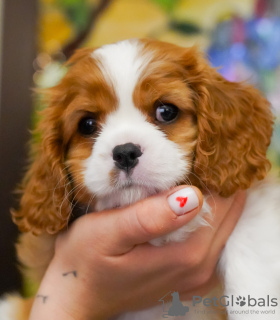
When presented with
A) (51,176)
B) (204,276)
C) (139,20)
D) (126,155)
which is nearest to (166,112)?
(126,155)

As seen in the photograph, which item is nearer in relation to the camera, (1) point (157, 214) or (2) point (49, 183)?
(1) point (157, 214)

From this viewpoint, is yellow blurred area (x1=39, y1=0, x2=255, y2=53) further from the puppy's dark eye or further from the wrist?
the wrist

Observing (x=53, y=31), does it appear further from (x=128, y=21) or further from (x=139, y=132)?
(x=139, y=132)

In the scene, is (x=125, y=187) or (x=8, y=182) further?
(x=8, y=182)

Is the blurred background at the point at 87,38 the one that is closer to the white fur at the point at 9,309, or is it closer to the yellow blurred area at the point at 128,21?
the yellow blurred area at the point at 128,21

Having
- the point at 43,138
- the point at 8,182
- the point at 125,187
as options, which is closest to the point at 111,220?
the point at 125,187

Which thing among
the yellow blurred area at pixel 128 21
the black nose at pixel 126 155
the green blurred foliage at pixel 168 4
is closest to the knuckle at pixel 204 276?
the black nose at pixel 126 155

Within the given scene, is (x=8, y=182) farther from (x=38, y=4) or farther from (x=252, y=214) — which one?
(x=252, y=214)

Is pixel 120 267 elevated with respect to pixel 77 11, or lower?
lower
